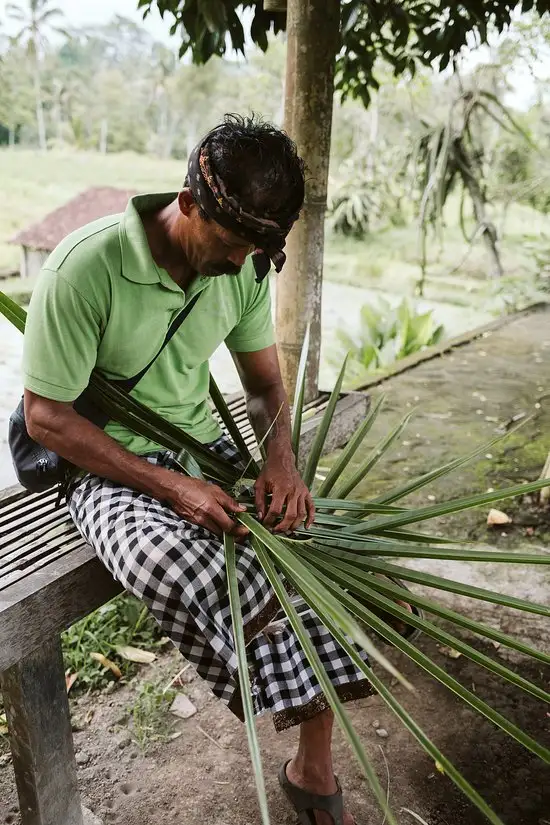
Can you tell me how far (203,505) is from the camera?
1547 mm

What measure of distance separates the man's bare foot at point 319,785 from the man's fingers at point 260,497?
0.61 meters

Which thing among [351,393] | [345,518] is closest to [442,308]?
[351,393]

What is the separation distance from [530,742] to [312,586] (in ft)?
1.40

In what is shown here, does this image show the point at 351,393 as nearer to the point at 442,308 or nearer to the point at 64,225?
the point at 442,308

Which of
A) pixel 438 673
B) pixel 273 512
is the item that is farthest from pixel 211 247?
pixel 438 673

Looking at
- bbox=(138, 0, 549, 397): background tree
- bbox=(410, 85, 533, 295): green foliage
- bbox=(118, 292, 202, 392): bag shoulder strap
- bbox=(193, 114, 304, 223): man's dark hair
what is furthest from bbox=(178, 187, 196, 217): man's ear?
bbox=(410, 85, 533, 295): green foliage

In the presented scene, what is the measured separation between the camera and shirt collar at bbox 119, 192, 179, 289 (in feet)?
5.22

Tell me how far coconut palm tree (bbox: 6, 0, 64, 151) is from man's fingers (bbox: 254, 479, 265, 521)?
2829 centimetres

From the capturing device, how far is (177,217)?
5.38 ft

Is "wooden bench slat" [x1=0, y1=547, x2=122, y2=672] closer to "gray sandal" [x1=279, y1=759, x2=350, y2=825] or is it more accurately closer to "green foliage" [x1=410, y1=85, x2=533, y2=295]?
"gray sandal" [x1=279, y1=759, x2=350, y2=825]

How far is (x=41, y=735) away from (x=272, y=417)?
952 mm

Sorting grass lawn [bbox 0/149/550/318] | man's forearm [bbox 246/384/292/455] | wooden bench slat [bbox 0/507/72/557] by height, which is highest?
man's forearm [bbox 246/384/292/455]

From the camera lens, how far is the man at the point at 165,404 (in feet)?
4.75

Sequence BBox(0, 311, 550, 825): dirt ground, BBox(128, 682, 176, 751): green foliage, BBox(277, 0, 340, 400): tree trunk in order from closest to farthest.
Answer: BBox(0, 311, 550, 825): dirt ground < BBox(128, 682, 176, 751): green foliage < BBox(277, 0, 340, 400): tree trunk
